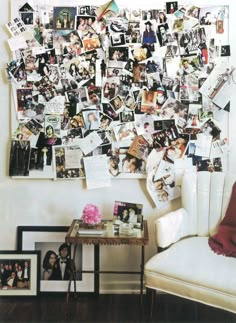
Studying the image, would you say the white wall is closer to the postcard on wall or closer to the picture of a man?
the postcard on wall

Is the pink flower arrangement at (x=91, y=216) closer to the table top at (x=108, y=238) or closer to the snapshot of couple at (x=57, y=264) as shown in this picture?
the table top at (x=108, y=238)

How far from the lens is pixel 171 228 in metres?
1.84

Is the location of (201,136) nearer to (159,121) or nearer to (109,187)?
(159,121)

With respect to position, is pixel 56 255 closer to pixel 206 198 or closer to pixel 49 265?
pixel 49 265

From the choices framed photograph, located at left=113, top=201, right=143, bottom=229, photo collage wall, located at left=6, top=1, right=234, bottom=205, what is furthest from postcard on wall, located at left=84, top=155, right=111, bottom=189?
framed photograph, located at left=113, top=201, right=143, bottom=229

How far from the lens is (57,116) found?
6.90 ft

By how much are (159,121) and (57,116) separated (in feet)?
1.78

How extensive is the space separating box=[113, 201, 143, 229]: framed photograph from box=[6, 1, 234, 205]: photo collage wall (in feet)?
0.55

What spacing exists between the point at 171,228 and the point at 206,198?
0.28 meters

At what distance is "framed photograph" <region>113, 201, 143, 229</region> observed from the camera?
199cm

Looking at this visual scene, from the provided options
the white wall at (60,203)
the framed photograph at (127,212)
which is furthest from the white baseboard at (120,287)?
the framed photograph at (127,212)

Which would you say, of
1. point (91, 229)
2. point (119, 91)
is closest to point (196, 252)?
point (91, 229)

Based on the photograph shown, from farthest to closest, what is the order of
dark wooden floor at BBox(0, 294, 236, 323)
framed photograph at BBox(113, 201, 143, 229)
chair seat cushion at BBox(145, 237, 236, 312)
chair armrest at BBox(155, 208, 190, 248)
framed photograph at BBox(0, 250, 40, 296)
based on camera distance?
framed photograph at BBox(0, 250, 40, 296) < framed photograph at BBox(113, 201, 143, 229) < dark wooden floor at BBox(0, 294, 236, 323) < chair armrest at BBox(155, 208, 190, 248) < chair seat cushion at BBox(145, 237, 236, 312)

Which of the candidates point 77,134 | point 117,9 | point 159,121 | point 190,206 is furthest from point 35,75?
point 190,206
